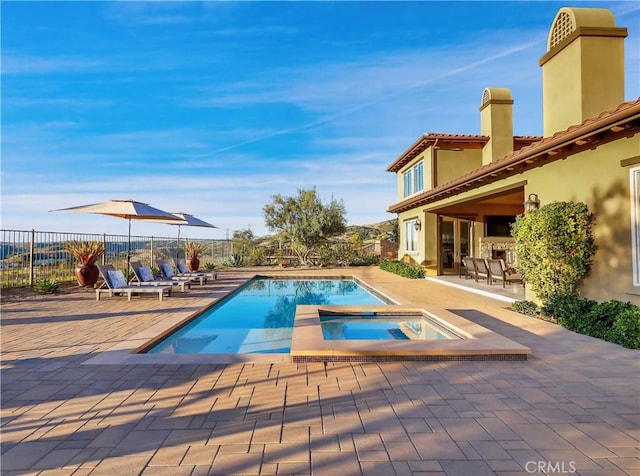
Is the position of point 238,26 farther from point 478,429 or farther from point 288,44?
point 478,429

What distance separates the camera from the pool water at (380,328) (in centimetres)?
654

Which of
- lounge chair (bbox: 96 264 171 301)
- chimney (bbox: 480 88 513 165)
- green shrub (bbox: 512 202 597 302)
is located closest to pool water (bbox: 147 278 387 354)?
lounge chair (bbox: 96 264 171 301)

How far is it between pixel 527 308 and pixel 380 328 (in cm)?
330

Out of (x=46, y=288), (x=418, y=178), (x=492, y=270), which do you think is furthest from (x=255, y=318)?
(x=418, y=178)

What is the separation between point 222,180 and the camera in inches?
1012

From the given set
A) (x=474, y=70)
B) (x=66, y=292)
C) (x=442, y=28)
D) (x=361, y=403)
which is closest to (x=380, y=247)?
(x=474, y=70)

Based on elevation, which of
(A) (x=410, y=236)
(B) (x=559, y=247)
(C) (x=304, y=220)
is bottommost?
(B) (x=559, y=247)

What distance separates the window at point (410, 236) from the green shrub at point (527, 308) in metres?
9.12

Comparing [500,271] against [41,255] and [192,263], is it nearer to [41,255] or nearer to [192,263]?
[192,263]

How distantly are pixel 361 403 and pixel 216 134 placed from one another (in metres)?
19.8

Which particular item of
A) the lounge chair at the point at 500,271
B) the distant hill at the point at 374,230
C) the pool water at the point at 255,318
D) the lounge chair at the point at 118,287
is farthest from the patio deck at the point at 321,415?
the distant hill at the point at 374,230

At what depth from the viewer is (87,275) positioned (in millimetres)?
11266

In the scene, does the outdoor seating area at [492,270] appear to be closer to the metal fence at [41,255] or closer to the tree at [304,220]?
the tree at [304,220]

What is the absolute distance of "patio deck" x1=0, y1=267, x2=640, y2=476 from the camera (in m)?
2.40
